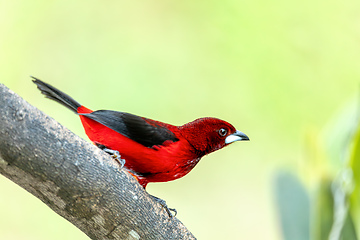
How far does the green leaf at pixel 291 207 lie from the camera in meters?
3.81

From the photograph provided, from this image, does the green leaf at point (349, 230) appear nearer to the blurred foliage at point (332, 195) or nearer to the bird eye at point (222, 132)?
the blurred foliage at point (332, 195)

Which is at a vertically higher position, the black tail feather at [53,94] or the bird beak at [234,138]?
the bird beak at [234,138]

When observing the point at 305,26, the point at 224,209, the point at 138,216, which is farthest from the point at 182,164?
the point at 305,26

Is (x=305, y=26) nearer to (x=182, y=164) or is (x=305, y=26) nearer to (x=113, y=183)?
(x=182, y=164)

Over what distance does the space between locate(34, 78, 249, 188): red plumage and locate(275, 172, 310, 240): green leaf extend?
1086 millimetres

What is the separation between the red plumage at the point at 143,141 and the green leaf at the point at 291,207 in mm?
1086

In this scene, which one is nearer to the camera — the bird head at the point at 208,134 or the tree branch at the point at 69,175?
the tree branch at the point at 69,175

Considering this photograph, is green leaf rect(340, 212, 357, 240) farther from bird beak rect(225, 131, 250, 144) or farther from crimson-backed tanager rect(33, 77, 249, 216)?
crimson-backed tanager rect(33, 77, 249, 216)

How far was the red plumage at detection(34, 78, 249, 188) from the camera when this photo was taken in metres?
2.84

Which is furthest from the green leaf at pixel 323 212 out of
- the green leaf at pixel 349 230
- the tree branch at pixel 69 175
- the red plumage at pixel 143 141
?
the tree branch at pixel 69 175

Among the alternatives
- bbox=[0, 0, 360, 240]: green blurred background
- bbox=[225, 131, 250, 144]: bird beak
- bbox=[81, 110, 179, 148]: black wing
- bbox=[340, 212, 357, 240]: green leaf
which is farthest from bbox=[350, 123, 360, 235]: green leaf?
bbox=[0, 0, 360, 240]: green blurred background

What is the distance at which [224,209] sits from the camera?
6.22 m

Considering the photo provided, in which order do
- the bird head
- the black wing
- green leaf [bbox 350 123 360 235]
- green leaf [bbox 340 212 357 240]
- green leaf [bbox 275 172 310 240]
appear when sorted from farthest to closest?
green leaf [bbox 275 172 310 240]
green leaf [bbox 340 212 357 240]
green leaf [bbox 350 123 360 235]
the bird head
the black wing

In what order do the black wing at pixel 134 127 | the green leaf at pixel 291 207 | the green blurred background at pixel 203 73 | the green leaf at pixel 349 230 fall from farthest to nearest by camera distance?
1. the green blurred background at pixel 203 73
2. the green leaf at pixel 291 207
3. the green leaf at pixel 349 230
4. the black wing at pixel 134 127
